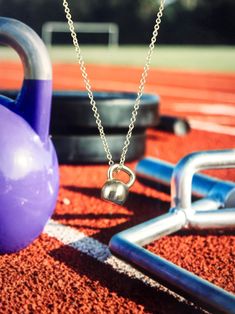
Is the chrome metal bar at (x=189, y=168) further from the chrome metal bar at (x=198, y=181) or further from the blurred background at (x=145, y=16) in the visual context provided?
the blurred background at (x=145, y=16)

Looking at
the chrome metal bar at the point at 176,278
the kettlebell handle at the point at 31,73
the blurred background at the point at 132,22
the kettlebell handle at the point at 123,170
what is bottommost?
the chrome metal bar at the point at 176,278

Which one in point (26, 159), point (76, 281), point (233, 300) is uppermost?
point (26, 159)

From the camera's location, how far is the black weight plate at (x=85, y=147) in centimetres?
380

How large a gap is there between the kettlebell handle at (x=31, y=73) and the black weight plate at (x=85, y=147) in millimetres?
1654

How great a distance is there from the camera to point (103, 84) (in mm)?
11594

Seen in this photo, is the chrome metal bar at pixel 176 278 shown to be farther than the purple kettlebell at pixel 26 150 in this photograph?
No

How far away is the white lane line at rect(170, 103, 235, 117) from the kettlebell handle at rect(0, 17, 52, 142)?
5.00 meters

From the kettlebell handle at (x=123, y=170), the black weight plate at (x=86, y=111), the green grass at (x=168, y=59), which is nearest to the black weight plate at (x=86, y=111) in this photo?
the black weight plate at (x=86, y=111)

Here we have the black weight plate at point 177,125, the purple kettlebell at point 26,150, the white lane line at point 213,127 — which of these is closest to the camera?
the purple kettlebell at point 26,150

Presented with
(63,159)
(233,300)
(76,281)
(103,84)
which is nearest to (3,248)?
(76,281)

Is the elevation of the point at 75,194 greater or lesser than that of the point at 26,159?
lesser

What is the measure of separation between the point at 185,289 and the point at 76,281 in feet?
1.50

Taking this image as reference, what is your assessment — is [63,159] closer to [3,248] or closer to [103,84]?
[3,248]

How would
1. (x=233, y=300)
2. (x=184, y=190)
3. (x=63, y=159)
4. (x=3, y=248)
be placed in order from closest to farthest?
(x=233, y=300)
(x=3, y=248)
(x=184, y=190)
(x=63, y=159)
